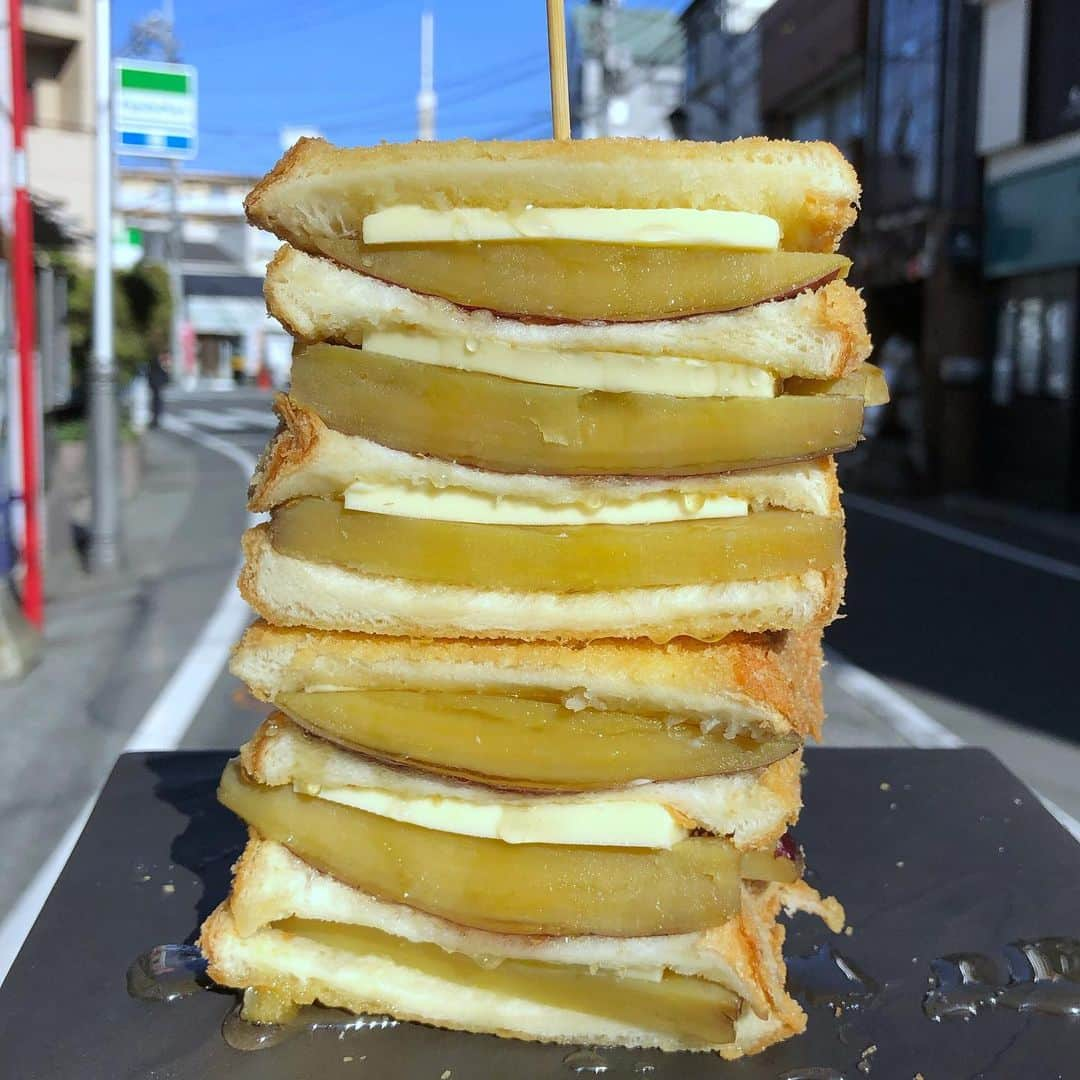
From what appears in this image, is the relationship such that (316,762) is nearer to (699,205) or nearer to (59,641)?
(699,205)

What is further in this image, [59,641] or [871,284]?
[871,284]

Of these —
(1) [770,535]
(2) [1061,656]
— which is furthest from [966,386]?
(1) [770,535]

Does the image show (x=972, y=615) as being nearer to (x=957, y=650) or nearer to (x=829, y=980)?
(x=957, y=650)

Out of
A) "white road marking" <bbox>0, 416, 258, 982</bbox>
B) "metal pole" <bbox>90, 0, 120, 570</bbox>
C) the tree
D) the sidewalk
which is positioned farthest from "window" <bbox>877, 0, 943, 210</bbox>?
"white road marking" <bbox>0, 416, 258, 982</bbox>

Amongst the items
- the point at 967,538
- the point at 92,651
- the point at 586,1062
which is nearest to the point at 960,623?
the point at 967,538

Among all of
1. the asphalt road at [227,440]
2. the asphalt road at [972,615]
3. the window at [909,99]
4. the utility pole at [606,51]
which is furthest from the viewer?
the utility pole at [606,51]

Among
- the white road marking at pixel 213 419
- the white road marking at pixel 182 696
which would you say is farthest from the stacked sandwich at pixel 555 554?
the white road marking at pixel 213 419

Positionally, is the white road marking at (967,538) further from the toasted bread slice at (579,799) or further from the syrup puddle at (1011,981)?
the toasted bread slice at (579,799)
